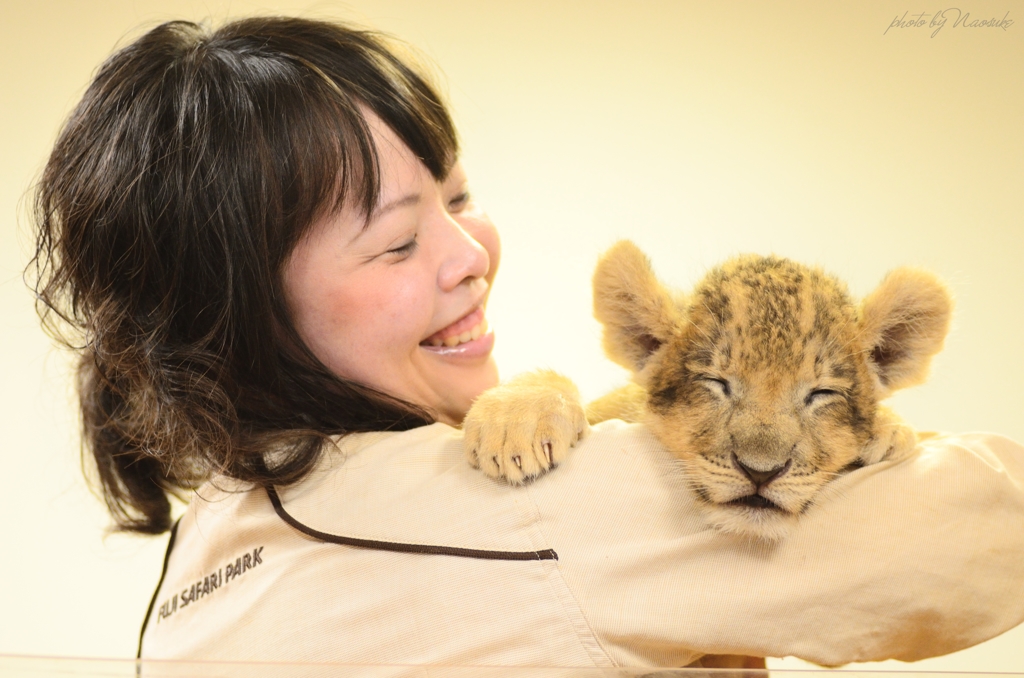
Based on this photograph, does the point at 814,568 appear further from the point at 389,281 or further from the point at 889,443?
the point at 389,281

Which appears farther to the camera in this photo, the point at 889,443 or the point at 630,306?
the point at 630,306

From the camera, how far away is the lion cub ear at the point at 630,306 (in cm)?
160

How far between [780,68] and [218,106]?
5.78ft

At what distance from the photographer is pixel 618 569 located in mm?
1211

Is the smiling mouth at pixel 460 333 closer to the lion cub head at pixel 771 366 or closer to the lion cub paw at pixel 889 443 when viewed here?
the lion cub head at pixel 771 366

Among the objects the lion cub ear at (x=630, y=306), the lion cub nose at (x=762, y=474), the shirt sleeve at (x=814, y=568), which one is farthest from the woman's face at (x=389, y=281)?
the lion cub nose at (x=762, y=474)

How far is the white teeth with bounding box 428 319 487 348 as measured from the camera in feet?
6.01

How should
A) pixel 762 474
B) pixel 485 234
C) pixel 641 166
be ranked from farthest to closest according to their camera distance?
pixel 641 166
pixel 485 234
pixel 762 474

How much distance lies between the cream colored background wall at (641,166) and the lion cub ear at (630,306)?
0.66 m

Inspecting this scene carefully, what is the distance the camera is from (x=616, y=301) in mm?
1631

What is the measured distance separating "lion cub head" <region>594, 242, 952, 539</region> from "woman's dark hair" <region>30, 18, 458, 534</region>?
0.47 metres

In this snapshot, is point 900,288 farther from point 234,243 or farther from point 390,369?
point 234,243

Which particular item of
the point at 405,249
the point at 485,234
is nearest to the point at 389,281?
the point at 405,249

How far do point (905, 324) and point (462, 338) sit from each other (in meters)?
0.85
